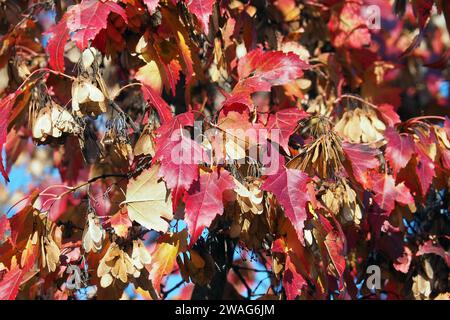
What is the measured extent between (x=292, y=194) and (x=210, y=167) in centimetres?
20

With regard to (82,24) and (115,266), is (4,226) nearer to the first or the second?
(115,266)

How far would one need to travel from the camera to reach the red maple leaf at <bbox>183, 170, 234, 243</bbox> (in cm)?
168

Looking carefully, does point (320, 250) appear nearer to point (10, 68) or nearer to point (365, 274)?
point (365, 274)

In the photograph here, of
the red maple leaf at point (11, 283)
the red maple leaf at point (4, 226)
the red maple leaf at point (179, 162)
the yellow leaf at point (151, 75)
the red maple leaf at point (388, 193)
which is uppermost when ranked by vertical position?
the yellow leaf at point (151, 75)

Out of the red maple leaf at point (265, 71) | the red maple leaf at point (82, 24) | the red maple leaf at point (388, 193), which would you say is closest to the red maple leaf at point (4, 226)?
the red maple leaf at point (82, 24)

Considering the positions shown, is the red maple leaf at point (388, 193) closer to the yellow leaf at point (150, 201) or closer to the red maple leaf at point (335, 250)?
the red maple leaf at point (335, 250)

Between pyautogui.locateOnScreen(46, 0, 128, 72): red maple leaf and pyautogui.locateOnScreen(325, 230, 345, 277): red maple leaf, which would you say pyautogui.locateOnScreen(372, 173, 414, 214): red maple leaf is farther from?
pyautogui.locateOnScreen(46, 0, 128, 72): red maple leaf

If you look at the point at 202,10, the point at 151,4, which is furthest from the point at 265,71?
the point at 151,4

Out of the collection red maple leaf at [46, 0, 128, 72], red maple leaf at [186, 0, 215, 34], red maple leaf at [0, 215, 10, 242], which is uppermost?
red maple leaf at [46, 0, 128, 72]

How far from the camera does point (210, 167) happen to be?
177 cm

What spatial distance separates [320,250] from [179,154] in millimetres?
416

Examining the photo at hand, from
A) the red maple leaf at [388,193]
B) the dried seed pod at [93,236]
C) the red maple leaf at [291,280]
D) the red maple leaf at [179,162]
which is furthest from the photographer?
the red maple leaf at [388,193]

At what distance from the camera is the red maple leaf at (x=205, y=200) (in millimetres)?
1676

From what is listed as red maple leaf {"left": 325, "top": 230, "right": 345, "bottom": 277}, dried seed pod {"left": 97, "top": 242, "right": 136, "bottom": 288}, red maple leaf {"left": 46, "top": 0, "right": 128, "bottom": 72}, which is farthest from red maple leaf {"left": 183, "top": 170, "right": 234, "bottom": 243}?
red maple leaf {"left": 46, "top": 0, "right": 128, "bottom": 72}
